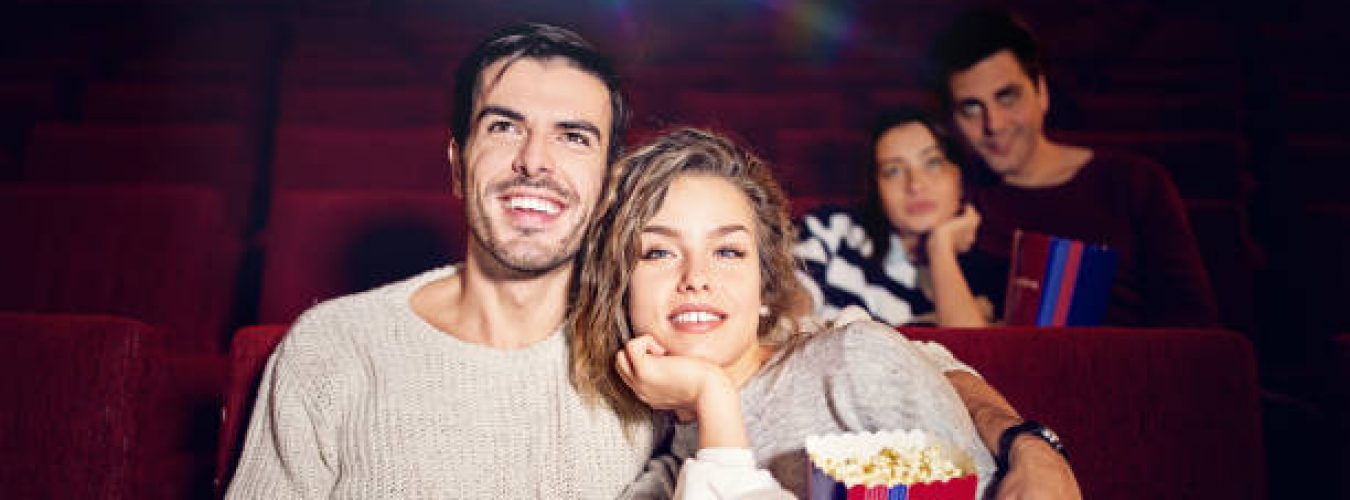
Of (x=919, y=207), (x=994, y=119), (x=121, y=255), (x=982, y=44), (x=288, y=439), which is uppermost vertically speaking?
(x=982, y=44)

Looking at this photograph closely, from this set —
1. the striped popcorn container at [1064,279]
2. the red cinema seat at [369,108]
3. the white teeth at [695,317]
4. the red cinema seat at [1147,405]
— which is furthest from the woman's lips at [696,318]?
the red cinema seat at [369,108]

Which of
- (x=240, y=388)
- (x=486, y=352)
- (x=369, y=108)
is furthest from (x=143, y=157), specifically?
(x=486, y=352)

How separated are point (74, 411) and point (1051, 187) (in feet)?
3.83

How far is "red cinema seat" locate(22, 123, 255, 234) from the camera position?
1.49m

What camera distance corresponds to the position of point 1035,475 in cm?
56

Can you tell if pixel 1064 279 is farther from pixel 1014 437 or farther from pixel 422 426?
pixel 422 426

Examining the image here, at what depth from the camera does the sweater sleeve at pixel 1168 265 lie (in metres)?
1.31

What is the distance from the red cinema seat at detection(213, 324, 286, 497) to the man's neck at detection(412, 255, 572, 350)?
11 centimetres

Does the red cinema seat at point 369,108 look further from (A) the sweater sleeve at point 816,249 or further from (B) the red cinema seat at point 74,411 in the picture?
(B) the red cinema seat at point 74,411

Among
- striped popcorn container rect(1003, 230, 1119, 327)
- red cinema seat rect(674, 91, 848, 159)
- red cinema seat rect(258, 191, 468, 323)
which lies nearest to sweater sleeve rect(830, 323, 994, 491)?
striped popcorn container rect(1003, 230, 1119, 327)

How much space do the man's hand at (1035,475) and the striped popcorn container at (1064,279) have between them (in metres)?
0.50

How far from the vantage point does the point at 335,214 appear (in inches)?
44.8

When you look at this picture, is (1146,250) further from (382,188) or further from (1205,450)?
(382,188)

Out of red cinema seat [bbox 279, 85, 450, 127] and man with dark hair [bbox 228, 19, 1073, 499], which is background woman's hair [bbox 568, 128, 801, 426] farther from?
red cinema seat [bbox 279, 85, 450, 127]
